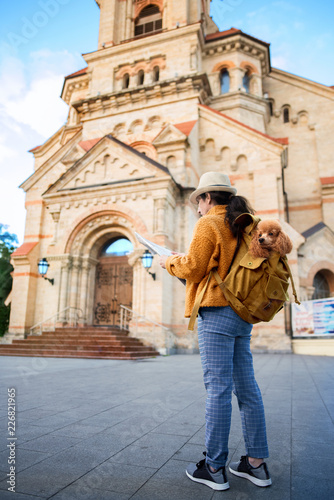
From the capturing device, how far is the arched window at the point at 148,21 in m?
22.9

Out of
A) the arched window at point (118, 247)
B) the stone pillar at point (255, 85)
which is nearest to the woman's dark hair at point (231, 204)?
the arched window at point (118, 247)

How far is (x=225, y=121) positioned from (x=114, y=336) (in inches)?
474

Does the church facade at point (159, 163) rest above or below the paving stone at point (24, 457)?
above

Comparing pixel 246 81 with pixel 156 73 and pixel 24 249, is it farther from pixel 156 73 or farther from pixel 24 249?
pixel 24 249

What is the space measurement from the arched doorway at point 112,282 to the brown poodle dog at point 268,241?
1302 cm

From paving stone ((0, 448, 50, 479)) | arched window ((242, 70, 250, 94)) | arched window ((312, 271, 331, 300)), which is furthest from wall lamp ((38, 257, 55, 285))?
arched window ((242, 70, 250, 94))

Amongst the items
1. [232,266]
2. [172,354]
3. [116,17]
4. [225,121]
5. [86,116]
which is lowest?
[172,354]

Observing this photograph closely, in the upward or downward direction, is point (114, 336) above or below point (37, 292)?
below

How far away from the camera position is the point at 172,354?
508 inches

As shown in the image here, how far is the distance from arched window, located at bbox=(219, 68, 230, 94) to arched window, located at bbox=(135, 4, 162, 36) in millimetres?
5105

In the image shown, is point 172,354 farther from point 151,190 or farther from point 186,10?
point 186,10

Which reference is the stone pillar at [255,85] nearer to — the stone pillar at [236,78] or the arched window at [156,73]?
the stone pillar at [236,78]

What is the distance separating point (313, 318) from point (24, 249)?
1364 cm

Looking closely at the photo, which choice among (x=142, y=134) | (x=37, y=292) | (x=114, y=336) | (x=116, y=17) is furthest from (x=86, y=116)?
(x=114, y=336)
